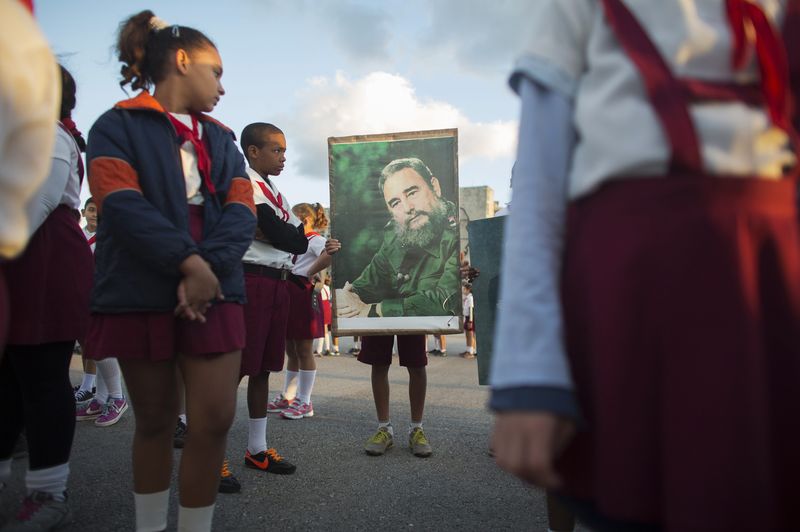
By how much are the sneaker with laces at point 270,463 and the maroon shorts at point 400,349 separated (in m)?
0.96

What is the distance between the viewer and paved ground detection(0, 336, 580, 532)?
316 cm

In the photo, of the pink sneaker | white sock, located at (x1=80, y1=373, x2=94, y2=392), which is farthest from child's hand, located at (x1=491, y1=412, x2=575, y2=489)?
white sock, located at (x1=80, y1=373, x2=94, y2=392)

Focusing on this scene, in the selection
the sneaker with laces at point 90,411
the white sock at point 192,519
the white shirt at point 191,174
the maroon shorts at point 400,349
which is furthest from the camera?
the sneaker with laces at point 90,411

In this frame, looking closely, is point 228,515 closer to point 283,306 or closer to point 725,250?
point 283,306

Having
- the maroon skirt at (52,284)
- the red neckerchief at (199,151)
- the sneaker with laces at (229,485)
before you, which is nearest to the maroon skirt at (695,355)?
the red neckerchief at (199,151)

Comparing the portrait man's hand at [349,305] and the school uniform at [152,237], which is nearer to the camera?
the school uniform at [152,237]

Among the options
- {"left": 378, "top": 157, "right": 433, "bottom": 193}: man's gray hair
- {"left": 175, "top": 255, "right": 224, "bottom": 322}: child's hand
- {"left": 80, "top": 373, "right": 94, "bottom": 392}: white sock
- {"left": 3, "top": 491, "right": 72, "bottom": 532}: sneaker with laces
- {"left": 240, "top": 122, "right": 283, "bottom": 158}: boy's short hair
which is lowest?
{"left": 80, "top": 373, "right": 94, "bottom": 392}: white sock

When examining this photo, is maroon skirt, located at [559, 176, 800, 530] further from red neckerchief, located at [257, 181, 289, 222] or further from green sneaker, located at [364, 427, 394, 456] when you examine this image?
green sneaker, located at [364, 427, 394, 456]

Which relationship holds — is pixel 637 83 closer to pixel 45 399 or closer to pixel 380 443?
pixel 45 399

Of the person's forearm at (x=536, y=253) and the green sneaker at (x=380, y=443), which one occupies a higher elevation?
the person's forearm at (x=536, y=253)

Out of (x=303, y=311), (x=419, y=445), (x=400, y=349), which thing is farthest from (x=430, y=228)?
(x=303, y=311)

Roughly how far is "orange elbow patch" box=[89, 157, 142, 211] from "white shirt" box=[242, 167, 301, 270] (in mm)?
1702

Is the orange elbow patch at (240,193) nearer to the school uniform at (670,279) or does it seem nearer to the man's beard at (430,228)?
the school uniform at (670,279)

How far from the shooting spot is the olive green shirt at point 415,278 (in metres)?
4.26
